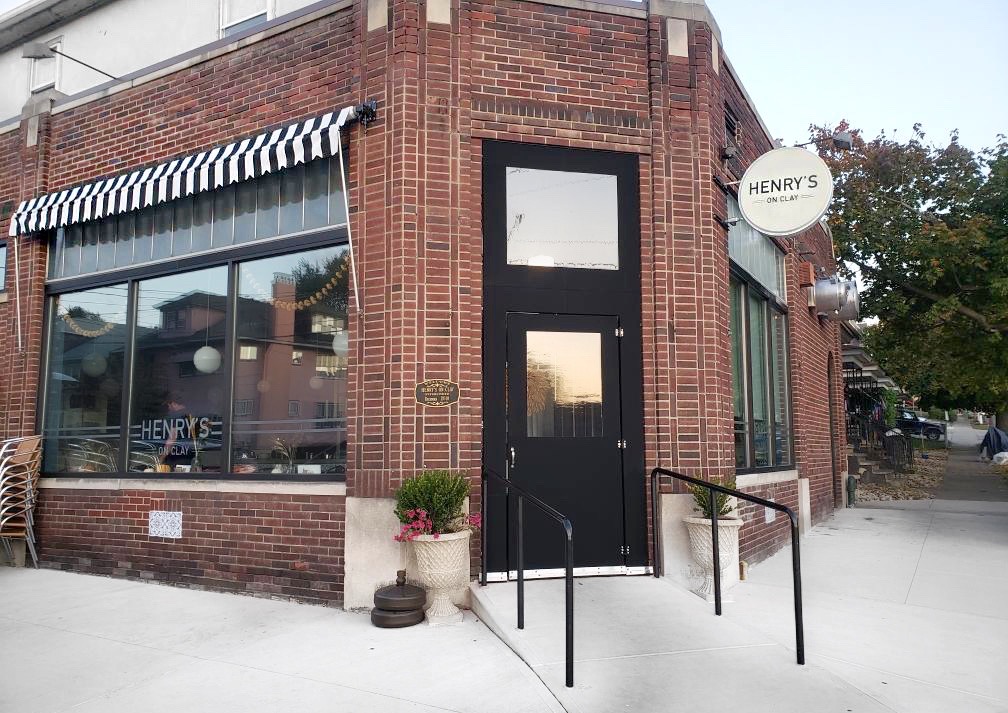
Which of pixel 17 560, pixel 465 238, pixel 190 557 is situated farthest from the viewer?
pixel 17 560

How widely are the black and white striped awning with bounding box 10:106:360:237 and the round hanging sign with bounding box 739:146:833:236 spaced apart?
403 centimetres

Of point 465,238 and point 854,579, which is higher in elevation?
point 465,238

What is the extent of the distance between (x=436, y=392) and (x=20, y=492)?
516cm

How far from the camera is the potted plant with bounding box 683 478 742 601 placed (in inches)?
247

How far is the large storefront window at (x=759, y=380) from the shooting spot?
27.9 feet

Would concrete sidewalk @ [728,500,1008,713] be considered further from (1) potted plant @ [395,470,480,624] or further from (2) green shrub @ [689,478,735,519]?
(1) potted plant @ [395,470,480,624]

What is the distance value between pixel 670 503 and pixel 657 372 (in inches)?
46.9

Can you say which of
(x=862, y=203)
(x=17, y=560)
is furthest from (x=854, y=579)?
(x=862, y=203)

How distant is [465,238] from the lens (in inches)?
260

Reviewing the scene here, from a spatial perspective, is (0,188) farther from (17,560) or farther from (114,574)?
(114,574)

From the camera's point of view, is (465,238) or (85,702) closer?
(85,702)

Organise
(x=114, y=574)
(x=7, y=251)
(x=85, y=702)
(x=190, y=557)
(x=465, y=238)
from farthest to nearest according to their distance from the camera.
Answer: (x=7, y=251) → (x=114, y=574) → (x=190, y=557) → (x=465, y=238) → (x=85, y=702)

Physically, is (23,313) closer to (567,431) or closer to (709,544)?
(567,431)

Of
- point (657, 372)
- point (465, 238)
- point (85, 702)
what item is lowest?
point (85, 702)
